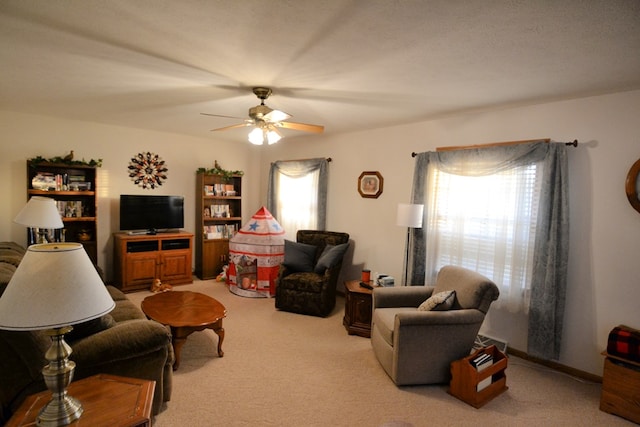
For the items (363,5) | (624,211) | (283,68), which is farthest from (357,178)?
(363,5)

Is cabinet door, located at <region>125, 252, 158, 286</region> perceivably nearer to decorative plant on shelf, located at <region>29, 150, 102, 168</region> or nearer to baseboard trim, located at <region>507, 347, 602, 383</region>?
decorative plant on shelf, located at <region>29, 150, 102, 168</region>

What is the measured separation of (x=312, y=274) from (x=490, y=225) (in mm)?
2266

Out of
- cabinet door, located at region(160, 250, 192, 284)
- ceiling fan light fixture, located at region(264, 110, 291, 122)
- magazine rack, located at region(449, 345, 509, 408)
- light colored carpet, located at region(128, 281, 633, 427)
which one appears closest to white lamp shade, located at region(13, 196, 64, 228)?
cabinet door, located at region(160, 250, 192, 284)

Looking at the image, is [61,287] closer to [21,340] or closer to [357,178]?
[21,340]

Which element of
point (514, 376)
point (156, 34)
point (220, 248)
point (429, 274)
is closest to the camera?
point (156, 34)

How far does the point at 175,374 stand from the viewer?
275 centimetres

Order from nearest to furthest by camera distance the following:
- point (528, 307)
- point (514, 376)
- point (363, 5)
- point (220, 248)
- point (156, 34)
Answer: point (363, 5)
point (156, 34)
point (514, 376)
point (528, 307)
point (220, 248)

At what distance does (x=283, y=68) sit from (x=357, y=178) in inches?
101

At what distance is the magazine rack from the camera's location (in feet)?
8.02

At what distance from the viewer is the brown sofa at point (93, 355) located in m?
1.76

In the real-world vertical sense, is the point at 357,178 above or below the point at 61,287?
above

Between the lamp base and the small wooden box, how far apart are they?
3447 millimetres

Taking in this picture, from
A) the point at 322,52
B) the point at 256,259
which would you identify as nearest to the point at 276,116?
the point at 322,52

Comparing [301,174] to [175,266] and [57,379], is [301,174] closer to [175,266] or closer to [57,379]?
[175,266]
